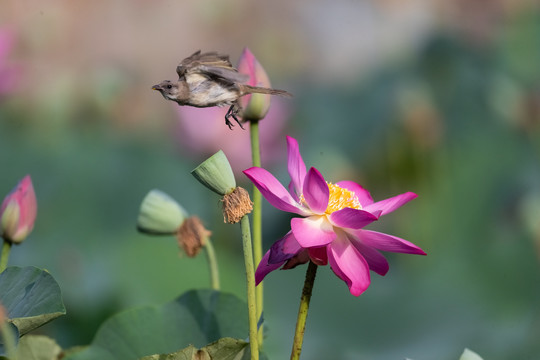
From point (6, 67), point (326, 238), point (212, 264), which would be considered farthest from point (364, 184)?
point (326, 238)

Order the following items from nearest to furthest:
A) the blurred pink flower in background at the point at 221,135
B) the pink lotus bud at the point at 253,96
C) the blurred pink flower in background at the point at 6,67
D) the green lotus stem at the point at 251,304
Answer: the green lotus stem at the point at 251,304, the pink lotus bud at the point at 253,96, the blurred pink flower in background at the point at 6,67, the blurred pink flower in background at the point at 221,135

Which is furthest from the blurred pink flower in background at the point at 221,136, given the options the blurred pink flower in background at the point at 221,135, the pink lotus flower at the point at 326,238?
the pink lotus flower at the point at 326,238

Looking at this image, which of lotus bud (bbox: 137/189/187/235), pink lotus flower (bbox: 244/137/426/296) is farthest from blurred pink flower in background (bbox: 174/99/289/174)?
pink lotus flower (bbox: 244/137/426/296)

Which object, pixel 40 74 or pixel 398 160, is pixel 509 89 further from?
pixel 40 74

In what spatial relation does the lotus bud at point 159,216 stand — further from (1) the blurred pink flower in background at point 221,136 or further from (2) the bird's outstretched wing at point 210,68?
(1) the blurred pink flower in background at point 221,136

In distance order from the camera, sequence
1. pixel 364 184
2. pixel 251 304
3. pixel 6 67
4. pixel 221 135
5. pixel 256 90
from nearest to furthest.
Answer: pixel 251 304
pixel 256 90
pixel 6 67
pixel 221 135
pixel 364 184

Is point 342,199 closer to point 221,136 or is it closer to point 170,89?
point 170,89

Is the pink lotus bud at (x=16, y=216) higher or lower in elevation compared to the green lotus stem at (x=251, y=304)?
higher

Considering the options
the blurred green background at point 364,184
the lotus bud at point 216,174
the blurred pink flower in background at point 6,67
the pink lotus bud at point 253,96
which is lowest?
the blurred green background at point 364,184
